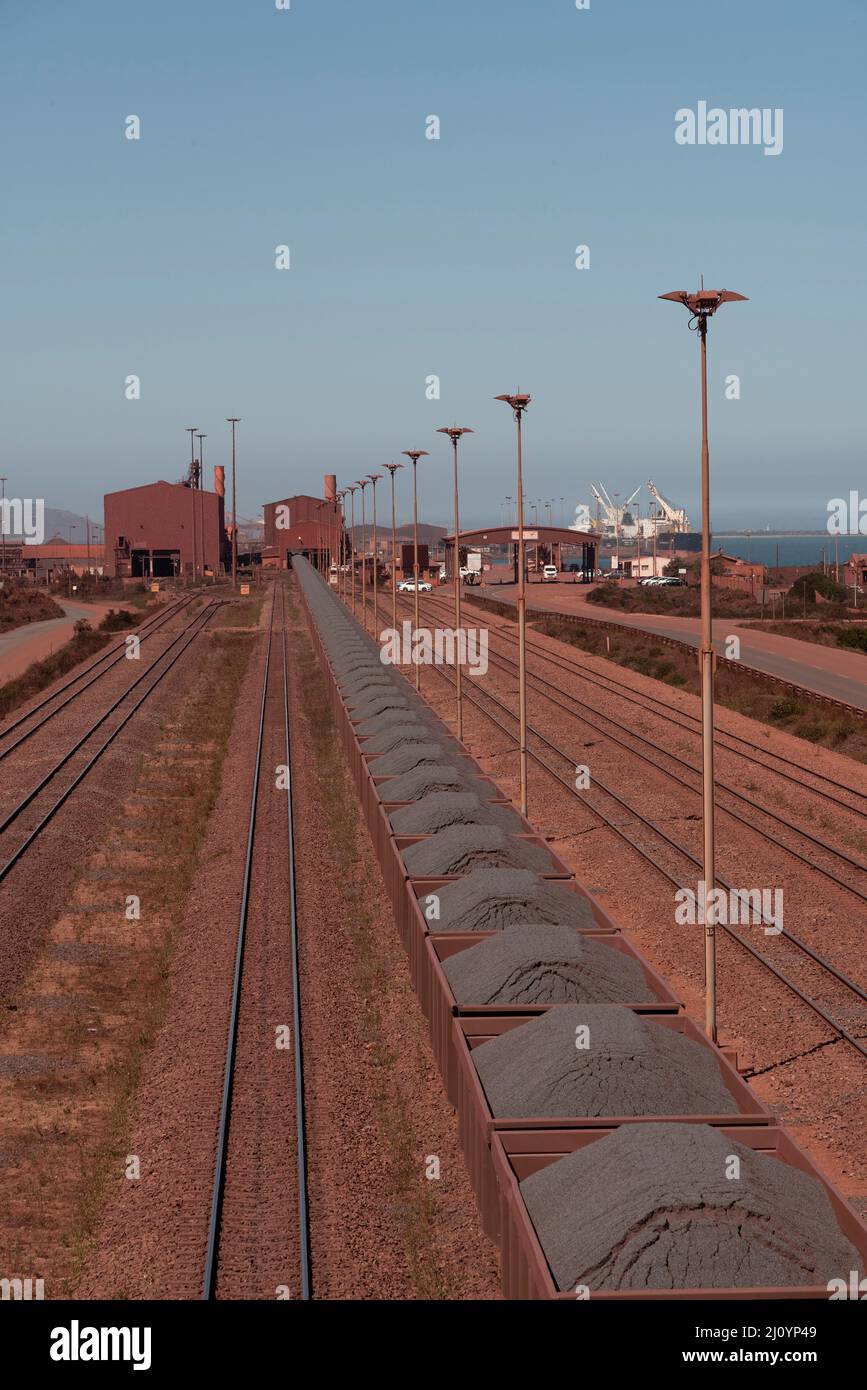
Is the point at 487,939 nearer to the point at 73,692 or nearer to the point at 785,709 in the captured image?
the point at 785,709

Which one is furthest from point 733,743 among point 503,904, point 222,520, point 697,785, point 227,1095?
point 222,520

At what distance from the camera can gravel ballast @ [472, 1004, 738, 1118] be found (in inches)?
545

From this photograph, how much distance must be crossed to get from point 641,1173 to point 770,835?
67.7 feet

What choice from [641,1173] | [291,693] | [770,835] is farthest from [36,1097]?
[291,693]

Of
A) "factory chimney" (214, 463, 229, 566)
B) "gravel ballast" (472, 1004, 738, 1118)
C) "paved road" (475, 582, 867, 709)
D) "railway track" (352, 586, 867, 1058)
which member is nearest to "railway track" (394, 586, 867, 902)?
"railway track" (352, 586, 867, 1058)

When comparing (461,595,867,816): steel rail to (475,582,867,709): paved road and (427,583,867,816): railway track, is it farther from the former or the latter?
(475,582,867,709): paved road

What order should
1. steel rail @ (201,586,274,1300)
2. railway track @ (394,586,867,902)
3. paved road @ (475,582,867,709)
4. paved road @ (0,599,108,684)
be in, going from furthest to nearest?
paved road @ (0,599,108,684) < paved road @ (475,582,867,709) < railway track @ (394,586,867,902) < steel rail @ (201,586,274,1300)

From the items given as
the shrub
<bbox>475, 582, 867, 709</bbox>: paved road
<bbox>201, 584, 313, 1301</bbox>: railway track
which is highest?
<bbox>475, 582, 867, 709</bbox>: paved road

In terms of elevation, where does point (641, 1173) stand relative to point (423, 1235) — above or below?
above

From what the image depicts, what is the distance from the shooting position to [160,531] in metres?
151

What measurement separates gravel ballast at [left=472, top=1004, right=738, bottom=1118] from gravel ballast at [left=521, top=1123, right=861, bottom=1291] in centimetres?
163
